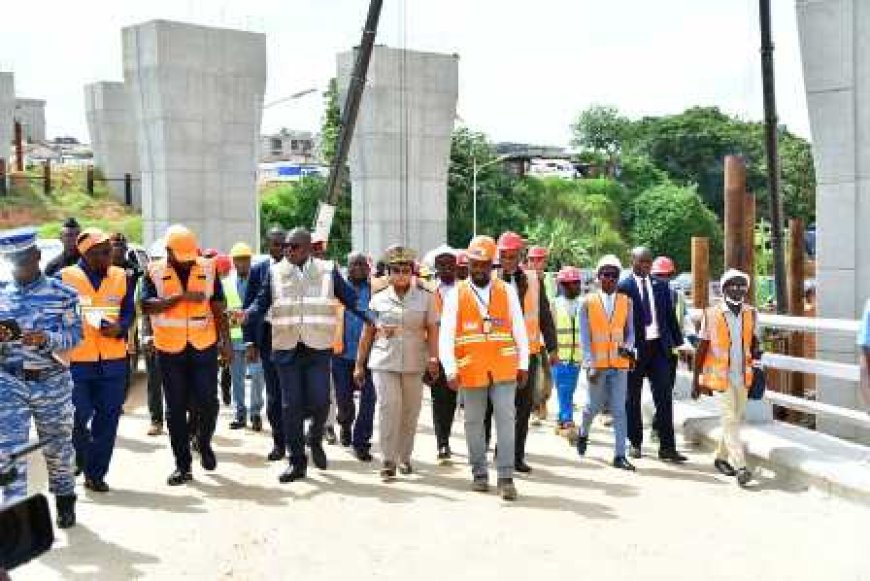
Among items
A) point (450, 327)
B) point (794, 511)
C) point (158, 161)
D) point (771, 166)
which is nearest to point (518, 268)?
point (450, 327)

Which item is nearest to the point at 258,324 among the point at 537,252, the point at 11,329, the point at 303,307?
the point at 303,307

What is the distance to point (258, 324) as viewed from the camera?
877 cm

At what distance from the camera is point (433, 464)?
346 inches

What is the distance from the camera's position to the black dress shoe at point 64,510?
258 inches

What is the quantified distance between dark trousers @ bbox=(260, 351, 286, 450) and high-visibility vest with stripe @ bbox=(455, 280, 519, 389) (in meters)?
1.95

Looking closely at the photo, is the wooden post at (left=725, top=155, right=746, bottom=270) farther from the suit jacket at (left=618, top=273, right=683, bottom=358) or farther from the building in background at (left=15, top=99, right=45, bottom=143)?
the building in background at (left=15, top=99, right=45, bottom=143)

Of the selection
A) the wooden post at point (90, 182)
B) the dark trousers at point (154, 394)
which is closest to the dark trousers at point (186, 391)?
the dark trousers at point (154, 394)

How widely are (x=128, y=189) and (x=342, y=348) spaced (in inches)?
1470

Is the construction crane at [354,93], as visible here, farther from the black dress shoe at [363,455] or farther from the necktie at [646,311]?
the necktie at [646,311]

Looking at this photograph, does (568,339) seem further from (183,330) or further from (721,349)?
(183,330)

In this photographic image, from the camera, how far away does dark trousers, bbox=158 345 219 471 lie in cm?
786

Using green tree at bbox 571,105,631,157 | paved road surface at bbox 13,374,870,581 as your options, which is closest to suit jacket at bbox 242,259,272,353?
paved road surface at bbox 13,374,870,581

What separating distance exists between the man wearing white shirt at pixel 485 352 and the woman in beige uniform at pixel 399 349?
456 millimetres

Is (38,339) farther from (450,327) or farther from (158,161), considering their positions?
(158,161)
